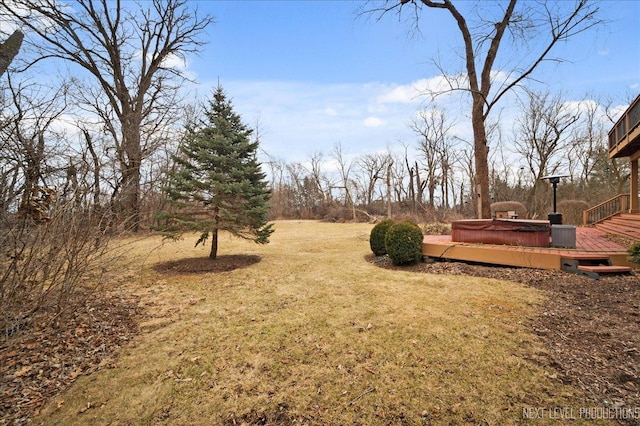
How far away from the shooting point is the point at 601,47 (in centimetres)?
795

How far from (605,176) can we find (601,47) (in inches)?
615

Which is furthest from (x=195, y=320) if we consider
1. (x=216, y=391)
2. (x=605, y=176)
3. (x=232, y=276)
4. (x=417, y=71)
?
(x=605, y=176)

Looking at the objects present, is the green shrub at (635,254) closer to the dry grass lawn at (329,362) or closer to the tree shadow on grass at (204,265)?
the dry grass lawn at (329,362)

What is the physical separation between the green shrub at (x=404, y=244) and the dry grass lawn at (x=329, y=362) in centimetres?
166

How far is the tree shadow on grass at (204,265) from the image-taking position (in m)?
6.26

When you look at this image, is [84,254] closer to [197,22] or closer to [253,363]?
[253,363]

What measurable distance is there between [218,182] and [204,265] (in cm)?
206

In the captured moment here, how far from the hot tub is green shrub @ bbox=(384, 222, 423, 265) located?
123 centimetres

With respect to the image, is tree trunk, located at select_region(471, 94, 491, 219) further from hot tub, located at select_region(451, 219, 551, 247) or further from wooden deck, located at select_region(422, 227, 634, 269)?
wooden deck, located at select_region(422, 227, 634, 269)

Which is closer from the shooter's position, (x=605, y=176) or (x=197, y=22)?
(x=197, y=22)

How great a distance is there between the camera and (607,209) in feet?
34.2

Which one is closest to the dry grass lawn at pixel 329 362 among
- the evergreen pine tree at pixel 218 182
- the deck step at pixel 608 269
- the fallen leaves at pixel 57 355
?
the fallen leaves at pixel 57 355

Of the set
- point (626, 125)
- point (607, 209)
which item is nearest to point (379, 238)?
point (626, 125)

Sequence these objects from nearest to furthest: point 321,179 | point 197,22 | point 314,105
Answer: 1. point 314,105
2. point 197,22
3. point 321,179
